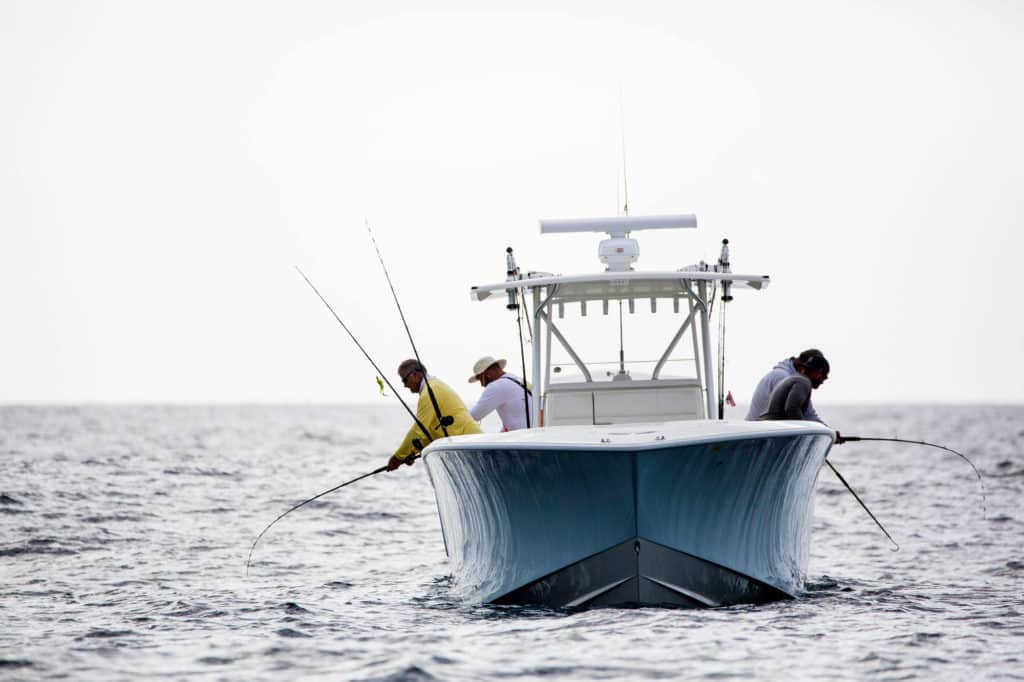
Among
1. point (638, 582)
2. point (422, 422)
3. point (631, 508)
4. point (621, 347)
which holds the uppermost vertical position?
point (621, 347)

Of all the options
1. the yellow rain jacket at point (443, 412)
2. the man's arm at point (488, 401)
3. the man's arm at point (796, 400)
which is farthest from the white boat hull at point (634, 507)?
the man's arm at point (488, 401)

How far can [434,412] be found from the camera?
12.1 m

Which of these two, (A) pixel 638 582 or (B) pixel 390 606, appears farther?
(B) pixel 390 606

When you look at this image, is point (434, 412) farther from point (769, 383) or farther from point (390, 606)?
point (769, 383)

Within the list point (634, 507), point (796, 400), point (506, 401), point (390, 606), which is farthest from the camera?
point (506, 401)

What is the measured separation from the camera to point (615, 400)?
1202cm

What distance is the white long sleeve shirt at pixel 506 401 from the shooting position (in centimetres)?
1269

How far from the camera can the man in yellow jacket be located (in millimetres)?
11977

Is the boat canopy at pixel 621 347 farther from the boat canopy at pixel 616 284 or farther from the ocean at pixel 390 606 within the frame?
the ocean at pixel 390 606

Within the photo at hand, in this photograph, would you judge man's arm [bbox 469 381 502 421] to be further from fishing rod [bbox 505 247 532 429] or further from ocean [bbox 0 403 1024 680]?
ocean [bbox 0 403 1024 680]

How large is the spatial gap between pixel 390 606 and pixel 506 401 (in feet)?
6.95

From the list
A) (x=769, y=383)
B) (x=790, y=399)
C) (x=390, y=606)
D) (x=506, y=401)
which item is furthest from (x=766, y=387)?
(x=390, y=606)

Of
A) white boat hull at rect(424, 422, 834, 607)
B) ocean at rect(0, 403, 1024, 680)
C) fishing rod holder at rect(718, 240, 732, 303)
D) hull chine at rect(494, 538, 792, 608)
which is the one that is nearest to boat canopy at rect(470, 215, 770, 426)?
fishing rod holder at rect(718, 240, 732, 303)

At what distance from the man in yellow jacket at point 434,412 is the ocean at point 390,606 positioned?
132 centimetres
